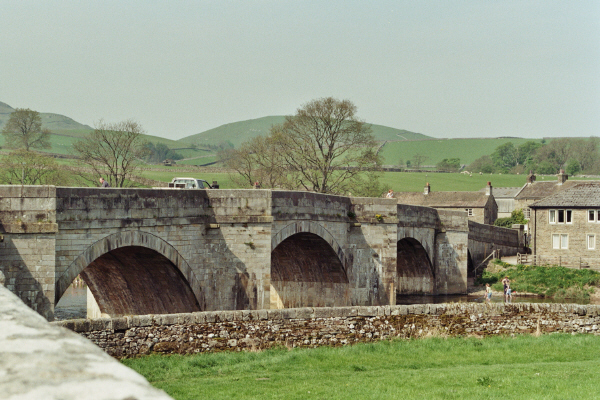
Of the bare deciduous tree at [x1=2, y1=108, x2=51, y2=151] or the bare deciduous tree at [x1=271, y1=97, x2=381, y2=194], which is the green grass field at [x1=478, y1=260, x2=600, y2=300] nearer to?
the bare deciduous tree at [x1=271, y1=97, x2=381, y2=194]

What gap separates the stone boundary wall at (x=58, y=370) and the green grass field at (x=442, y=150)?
591ft

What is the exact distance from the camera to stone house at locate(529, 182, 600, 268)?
4856 cm

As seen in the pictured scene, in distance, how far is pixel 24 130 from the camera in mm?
69250

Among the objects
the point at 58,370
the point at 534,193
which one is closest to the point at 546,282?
the point at 534,193

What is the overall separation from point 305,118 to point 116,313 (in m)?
32.2

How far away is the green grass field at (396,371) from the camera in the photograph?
11.7 meters

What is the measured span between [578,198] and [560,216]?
1740mm

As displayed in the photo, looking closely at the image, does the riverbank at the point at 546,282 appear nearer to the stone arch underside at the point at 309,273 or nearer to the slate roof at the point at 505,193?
the stone arch underside at the point at 309,273

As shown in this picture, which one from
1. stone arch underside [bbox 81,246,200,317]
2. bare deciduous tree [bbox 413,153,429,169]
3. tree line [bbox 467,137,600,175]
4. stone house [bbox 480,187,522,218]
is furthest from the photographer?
bare deciduous tree [bbox 413,153,429,169]

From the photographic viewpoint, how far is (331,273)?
98.4 feet

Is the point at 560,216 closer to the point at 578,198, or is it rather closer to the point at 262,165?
the point at 578,198

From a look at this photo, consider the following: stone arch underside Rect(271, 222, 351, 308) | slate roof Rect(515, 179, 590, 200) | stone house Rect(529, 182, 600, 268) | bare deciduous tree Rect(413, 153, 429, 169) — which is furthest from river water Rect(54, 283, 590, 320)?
bare deciduous tree Rect(413, 153, 429, 169)

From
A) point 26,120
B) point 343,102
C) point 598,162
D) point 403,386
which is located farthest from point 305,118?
point 598,162

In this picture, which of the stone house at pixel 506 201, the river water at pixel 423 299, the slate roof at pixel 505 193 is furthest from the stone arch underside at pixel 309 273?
the slate roof at pixel 505 193
